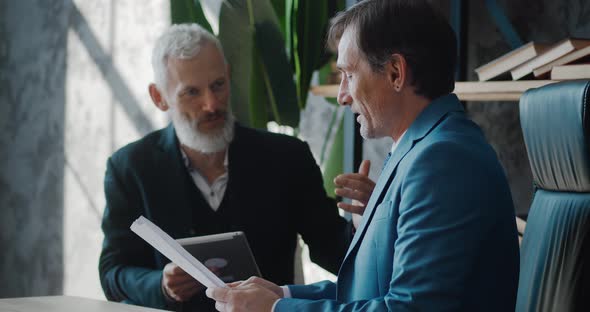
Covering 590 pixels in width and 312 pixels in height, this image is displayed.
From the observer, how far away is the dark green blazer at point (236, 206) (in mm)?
2191

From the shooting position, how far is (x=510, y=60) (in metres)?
1.84

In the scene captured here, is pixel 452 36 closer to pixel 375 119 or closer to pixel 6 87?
pixel 375 119

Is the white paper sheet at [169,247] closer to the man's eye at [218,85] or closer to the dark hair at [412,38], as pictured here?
the dark hair at [412,38]

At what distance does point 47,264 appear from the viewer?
13.8ft

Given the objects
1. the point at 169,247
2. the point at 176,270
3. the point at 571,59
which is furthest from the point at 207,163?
the point at 571,59

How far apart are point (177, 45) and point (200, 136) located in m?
0.28

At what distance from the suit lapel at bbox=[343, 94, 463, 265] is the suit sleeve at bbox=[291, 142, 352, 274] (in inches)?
34.0

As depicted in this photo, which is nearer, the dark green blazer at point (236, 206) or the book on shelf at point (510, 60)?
the book on shelf at point (510, 60)

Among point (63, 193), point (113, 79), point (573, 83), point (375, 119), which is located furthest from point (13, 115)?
point (573, 83)

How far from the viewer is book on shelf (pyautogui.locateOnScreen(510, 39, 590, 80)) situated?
1.65 metres

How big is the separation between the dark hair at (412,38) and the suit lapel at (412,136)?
37 mm

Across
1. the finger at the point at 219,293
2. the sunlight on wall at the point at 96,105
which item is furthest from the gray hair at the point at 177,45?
the sunlight on wall at the point at 96,105

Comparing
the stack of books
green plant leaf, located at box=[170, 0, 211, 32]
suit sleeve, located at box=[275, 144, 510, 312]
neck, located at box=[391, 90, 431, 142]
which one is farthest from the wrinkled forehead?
green plant leaf, located at box=[170, 0, 211, 32]

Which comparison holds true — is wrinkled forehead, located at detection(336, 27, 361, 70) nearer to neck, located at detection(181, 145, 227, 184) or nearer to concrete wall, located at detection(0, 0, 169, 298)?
neck, located at detection(181, 145, 227, 184)
